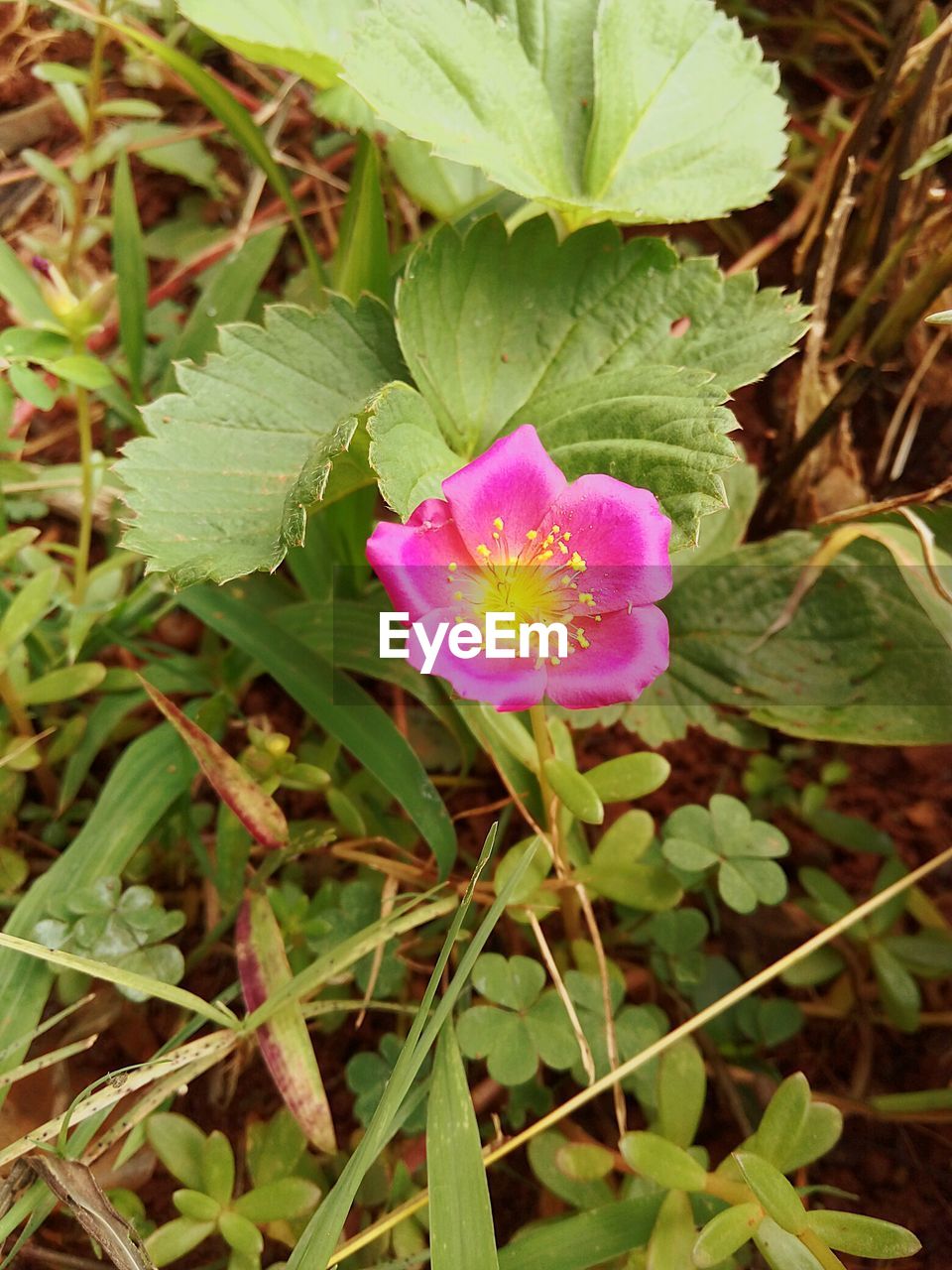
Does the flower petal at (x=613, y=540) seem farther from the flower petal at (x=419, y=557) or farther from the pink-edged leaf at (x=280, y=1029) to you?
the pink-edged leaf at (x=280, y=1029)

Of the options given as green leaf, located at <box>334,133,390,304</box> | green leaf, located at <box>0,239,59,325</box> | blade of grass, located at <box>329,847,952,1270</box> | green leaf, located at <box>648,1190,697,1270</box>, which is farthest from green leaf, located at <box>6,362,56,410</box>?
green leaf, located at <box>648,1190,697,1270</box>

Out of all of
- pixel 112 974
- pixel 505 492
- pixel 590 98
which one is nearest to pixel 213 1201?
pixel 112 974

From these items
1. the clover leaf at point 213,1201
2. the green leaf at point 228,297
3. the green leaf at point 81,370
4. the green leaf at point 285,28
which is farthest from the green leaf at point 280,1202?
the green leaf at point 285,28

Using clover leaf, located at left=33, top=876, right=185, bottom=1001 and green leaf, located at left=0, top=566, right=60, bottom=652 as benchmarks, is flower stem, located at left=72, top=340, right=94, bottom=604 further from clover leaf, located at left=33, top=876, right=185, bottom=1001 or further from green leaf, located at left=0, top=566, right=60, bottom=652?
clover leaf, located at left=33, top=876, right=185, bottom=1001

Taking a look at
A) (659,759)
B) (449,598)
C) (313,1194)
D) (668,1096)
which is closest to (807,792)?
(659,759)

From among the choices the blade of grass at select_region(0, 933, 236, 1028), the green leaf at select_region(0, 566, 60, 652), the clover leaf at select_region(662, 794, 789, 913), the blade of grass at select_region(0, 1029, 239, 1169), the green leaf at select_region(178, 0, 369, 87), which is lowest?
the blade of grass at select_region(0, 1029, 239, 1169)

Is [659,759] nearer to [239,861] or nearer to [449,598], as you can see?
[449,598]
